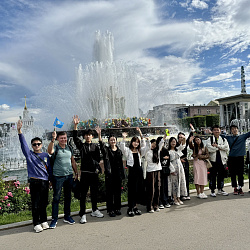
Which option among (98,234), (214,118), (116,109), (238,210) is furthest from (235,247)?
(214,118)

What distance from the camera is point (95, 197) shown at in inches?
205

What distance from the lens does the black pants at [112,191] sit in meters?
5.25

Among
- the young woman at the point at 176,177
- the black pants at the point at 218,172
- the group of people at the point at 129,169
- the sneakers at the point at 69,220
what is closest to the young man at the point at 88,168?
the group of people at the point at 129,169

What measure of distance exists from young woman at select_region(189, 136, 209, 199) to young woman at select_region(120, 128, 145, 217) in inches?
74.3

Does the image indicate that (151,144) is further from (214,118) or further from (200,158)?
(214,118)

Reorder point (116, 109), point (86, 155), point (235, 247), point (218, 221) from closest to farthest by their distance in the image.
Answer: point (235, 247), point (218, 221), point (86, 155), point (116, 109)

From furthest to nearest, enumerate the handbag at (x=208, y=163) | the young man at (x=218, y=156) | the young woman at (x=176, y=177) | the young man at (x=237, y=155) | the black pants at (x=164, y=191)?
the young man at (x=237, y=155) → the young man at (x=218, y=156) → the handbag at (x=208, y=163) → the young woman at (x=176, y=177) → the black pants at (x=164, y=191)

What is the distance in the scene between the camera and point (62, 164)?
15.8 ft

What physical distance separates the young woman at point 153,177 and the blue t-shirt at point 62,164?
1.85m

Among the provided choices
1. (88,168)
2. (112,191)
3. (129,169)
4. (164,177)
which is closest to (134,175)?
(129,169)

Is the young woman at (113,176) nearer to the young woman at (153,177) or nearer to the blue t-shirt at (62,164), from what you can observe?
the young woman at (153,177)

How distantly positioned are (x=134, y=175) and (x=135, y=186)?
0.25 m

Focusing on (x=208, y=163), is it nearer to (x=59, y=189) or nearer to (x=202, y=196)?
(x=202, y=196)

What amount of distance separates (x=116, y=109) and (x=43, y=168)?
49.8 feet
